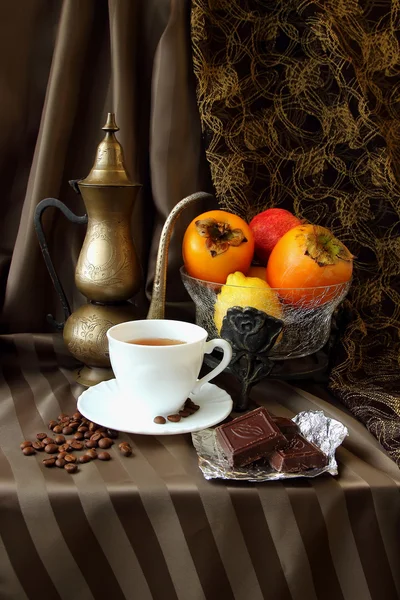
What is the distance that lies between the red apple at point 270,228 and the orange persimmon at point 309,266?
0.06 meters

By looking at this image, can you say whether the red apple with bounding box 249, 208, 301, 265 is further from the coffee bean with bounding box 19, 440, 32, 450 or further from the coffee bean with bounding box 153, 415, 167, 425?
the coffee bean with bounding box 19, 440, 32, 450

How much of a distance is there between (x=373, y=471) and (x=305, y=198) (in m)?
0.54

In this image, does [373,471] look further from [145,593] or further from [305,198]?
[305,198]

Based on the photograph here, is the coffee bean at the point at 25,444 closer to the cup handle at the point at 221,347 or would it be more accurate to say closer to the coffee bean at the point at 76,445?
the coffee bean at the point at 76,445

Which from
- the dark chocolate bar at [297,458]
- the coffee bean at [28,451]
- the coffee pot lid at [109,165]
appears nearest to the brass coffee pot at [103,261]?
the coffee pot lid at [109,165]

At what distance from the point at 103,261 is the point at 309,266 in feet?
0.99

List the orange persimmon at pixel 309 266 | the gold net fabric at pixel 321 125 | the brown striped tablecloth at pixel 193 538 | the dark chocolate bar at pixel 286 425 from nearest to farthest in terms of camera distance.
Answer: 1. the brown striped tablecloth at pixel 193 538
2. the dark chocolate bar at pixel 286 425
3. the orange persimmon at pixel 309 266
4. the gold net fabric at pixel 321 125

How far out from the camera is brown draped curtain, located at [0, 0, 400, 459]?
98cm

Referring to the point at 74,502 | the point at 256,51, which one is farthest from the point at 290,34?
the point at 74,502

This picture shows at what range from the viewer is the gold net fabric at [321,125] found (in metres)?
0.97

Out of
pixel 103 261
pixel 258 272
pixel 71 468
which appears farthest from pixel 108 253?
pixel 71 468

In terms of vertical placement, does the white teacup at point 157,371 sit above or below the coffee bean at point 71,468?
above

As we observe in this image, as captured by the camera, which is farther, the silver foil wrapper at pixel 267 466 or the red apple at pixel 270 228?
the red apple at pixel 270 228

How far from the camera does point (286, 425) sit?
0.71m
